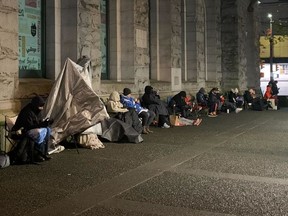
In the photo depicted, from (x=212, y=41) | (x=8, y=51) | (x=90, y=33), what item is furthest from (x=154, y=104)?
(x=212, y=41)

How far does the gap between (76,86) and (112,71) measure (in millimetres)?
5316

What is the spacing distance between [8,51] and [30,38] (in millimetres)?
1765

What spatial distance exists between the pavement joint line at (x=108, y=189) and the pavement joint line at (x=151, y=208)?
193mm

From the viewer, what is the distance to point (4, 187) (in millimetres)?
5855

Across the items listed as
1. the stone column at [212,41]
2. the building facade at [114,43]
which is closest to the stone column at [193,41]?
the building facade at [114,43]

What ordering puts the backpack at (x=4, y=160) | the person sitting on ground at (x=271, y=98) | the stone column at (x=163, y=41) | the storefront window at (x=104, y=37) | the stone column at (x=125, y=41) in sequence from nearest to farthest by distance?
the backpack at (x=4, y=160) → the storefront window at (x=104, y=37) → the stone column at (x=125, y=41) → the stone column at (x=163, y=41) → the person sitting on ground at (x=271, y=98)

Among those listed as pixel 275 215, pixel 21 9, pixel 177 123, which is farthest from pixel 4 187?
pixel 177 123

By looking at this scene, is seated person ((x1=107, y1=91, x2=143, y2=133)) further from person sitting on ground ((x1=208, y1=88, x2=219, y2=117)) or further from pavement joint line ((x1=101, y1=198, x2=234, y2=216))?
person sitting on ground ((x1=208, y1=88, x2=219, y2=117))

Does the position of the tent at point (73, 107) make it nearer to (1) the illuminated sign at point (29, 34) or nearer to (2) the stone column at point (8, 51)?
(2) the stone column at point (8, 51)

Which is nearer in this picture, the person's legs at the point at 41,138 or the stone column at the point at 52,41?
the person's legs at the point at 41,138

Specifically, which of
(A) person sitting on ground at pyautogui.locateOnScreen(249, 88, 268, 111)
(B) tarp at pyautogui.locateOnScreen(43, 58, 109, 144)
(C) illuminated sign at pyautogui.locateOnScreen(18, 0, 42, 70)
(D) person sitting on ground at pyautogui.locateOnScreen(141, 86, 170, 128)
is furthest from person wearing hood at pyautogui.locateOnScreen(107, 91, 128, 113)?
(A) person sitting on ground at pyautogui.locateOnScreen(249, 88, 268, 111)

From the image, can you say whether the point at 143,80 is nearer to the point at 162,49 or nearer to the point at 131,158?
the point at 162,49

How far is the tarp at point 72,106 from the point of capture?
849 centimetres

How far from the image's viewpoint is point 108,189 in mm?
5781
